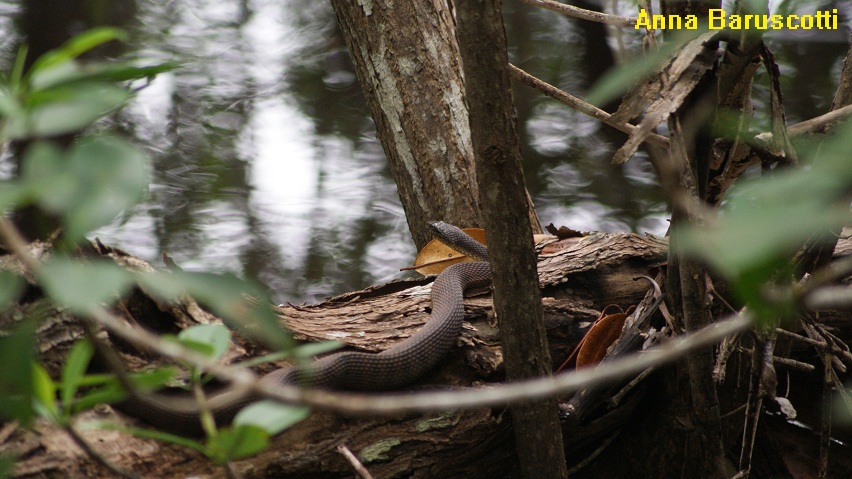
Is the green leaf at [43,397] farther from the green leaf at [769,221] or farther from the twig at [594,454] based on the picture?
the twig at [594,454]

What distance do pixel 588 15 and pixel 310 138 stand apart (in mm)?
3858

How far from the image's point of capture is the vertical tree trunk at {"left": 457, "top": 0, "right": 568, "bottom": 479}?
1.58m

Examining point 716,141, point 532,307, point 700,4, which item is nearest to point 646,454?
point 532,307

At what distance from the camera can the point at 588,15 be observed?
250 centimetres

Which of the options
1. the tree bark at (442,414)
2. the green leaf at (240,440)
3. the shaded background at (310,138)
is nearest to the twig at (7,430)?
the tree bark at (442,414)

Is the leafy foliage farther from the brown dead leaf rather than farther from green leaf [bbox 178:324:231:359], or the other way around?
the brown dead leaf

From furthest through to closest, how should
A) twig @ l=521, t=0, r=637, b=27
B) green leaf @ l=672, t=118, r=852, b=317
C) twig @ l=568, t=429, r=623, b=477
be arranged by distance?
1. twig @ l=568, t=429, r=623, b=477
2. twig @ l=521, t=0, r=637, b=27
3. green leaf @ l=672, t=118, r=852, b=317

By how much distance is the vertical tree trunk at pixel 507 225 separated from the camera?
62.2 inches

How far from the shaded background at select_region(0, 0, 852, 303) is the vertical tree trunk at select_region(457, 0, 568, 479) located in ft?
12.3

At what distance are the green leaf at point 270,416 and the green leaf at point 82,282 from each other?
0.37 metres

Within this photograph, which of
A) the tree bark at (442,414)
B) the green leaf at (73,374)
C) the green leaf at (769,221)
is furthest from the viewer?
the tree bark at (442,414)

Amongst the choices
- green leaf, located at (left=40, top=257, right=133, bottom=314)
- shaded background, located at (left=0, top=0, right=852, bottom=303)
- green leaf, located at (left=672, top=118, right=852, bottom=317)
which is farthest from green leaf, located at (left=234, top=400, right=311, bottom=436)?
shaded background, located at (left=0, top=0, right=852, bottom=303)

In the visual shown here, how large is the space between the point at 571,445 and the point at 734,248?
1.98m

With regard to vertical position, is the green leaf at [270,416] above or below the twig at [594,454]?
above
